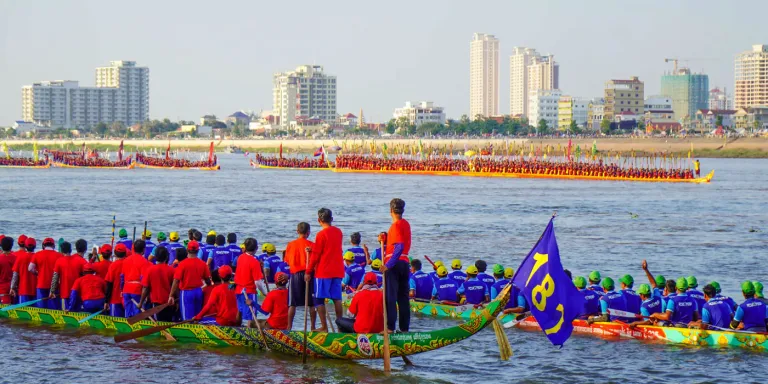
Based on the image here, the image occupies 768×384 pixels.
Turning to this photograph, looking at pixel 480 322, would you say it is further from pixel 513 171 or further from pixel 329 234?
pixel 513 171

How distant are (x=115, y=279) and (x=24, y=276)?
2312 millimetres

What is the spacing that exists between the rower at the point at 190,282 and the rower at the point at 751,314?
8.69 metres

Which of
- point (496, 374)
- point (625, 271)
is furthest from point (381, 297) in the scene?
point (625, 271)

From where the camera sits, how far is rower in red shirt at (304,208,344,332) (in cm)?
1491

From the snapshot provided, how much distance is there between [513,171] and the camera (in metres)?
88.8

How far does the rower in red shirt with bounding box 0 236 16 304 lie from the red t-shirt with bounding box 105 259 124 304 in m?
2.31

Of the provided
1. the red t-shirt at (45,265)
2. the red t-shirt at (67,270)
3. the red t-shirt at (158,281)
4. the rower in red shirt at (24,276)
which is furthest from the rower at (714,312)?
the rower in red shirt at (24,276)

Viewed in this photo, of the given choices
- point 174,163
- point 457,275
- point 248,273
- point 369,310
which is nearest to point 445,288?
point 457,275

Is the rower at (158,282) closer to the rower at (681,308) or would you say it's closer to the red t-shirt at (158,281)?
the red t-shirt at (158,281)

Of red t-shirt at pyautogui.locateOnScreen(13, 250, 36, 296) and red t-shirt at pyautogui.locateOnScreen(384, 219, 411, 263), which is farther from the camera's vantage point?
red t-shirt at pyautogui.locateOnScreen(13, 250, 36, 296)

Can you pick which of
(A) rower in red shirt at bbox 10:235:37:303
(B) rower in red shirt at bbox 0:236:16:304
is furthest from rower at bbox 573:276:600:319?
(B) rower in red shirt at bbox 0:236:16:304

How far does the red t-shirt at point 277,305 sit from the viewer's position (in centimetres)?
1547

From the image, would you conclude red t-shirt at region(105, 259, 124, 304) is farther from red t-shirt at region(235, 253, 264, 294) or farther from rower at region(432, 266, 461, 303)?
rower at region(432, 266, 461, 303)

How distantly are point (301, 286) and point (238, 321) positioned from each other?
4.85 ft
